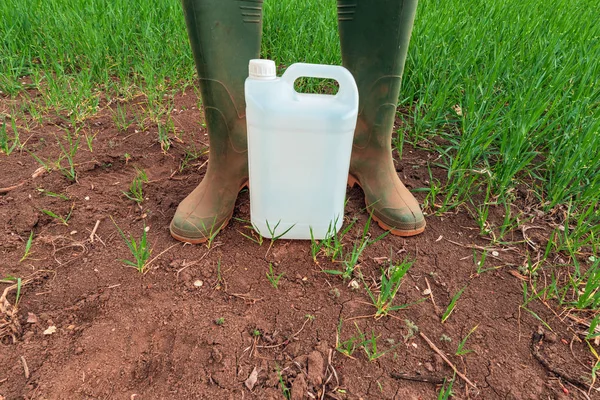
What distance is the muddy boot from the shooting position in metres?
1.16

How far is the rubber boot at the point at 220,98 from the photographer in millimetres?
1105

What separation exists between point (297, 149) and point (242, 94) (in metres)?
0.28

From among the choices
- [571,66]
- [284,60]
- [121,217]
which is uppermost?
[571,66]

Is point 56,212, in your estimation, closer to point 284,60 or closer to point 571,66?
point 284,60

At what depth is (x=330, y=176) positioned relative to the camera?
1.15m

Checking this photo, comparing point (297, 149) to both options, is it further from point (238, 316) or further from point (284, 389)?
point (284, 389)

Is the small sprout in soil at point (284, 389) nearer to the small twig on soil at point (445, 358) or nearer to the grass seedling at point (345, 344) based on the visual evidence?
the grass seedling at point (345, 344)

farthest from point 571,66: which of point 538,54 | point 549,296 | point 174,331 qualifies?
point 174,331

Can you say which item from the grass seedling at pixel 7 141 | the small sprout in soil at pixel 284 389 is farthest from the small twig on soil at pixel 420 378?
the grass seedling at pixel 7 141

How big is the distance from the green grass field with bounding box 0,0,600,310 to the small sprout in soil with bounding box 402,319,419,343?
432 millimetres

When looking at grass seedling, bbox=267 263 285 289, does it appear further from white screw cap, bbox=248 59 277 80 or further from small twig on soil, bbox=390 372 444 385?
white screw cap, bbox=248 59 277 80

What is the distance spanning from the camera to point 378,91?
1.27 meters

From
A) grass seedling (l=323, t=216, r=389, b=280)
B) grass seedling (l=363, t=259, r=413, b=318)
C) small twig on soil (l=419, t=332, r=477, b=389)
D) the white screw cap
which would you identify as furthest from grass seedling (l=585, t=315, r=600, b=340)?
the white screw cap

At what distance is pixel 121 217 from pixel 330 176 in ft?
2.49
